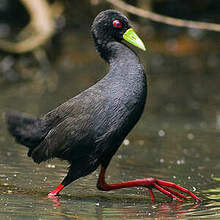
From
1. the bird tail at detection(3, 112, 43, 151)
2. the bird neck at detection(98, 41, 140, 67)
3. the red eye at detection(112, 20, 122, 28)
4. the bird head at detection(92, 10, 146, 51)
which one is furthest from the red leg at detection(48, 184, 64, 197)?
the red eye at detection(112, 20, 122, 28)

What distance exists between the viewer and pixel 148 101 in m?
13.5

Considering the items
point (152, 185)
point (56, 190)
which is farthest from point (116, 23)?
point (56, 190)

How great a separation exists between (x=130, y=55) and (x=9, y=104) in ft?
19.8

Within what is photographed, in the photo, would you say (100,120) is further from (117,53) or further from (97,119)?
(117,53)

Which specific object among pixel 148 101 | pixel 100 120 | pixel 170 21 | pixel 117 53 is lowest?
pixel 148 101

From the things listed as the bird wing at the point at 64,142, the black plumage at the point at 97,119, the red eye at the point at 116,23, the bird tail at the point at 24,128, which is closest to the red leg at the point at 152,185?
the black plumage at the point at 97,119

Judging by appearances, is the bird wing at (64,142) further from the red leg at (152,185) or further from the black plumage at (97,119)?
the red leg at (152,185)

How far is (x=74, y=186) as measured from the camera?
23.6 ft

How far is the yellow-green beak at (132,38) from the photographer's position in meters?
7.00

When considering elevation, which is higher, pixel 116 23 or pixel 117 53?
pixel 116 23

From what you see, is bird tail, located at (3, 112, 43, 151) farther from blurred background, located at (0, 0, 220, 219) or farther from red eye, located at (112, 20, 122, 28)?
red eye, located at (112, 20, 122, 28)

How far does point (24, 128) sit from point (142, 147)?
3284mm

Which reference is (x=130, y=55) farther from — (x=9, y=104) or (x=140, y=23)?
(x=140, y=23)

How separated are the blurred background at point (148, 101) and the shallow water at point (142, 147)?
0.6 inches
